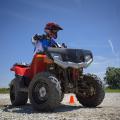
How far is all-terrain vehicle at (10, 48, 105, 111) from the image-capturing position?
9.69 meters

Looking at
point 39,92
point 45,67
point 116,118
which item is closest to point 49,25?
point 45,67

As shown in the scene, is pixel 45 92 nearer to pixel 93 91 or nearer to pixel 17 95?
pixel 93 91

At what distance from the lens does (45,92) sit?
32.6 ft

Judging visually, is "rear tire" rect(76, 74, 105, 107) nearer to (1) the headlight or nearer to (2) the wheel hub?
(1) the headlight

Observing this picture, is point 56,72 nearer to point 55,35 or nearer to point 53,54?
point 53,54

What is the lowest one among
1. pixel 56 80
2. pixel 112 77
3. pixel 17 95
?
pixel 17 95

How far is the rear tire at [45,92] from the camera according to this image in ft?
31.0

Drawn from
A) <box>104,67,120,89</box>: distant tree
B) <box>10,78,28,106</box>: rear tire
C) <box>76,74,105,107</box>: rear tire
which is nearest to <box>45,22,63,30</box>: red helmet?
<box>76,74,105,107</box>: rear tire

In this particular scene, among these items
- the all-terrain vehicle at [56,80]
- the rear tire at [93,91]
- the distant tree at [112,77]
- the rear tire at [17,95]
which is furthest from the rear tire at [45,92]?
the distant tree at [112,77]

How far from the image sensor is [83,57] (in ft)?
35.0

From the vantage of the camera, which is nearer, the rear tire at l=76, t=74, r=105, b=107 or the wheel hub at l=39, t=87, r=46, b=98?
the wheel hub at l=39, t=87, r=46, b=98

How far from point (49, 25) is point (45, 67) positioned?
4.79 feet

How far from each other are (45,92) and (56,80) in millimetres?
552

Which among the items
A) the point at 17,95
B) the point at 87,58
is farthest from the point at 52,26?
the point at 17,95
